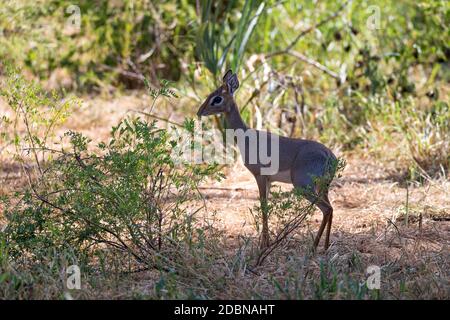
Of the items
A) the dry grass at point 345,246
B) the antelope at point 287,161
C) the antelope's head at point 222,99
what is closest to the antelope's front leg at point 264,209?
the antelope at point 287,161

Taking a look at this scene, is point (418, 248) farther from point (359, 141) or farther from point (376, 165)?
point (359, 141)

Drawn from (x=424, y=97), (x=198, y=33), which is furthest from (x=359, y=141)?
(x=198, y=33)

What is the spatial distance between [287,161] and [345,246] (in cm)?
66

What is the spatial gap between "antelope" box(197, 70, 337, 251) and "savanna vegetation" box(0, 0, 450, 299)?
137 millimetres

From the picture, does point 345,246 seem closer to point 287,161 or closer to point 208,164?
point 287,161

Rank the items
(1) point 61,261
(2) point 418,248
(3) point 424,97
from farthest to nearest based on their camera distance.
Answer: (3) point 424,97
(2) point 418,248
(1) point 61,261

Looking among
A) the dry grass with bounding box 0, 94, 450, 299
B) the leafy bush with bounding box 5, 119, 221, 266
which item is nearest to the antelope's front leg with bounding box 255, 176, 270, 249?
the dry grass with bounding box 0, 94, 450, 299

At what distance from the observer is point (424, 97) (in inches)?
316

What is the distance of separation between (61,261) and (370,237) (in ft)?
6.73

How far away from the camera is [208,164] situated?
5.20 meters

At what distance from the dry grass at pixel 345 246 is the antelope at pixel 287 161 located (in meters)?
0.16

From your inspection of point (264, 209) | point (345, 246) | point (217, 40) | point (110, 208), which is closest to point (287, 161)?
point (345, 246)

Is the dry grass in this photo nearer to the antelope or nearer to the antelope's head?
the antelope
